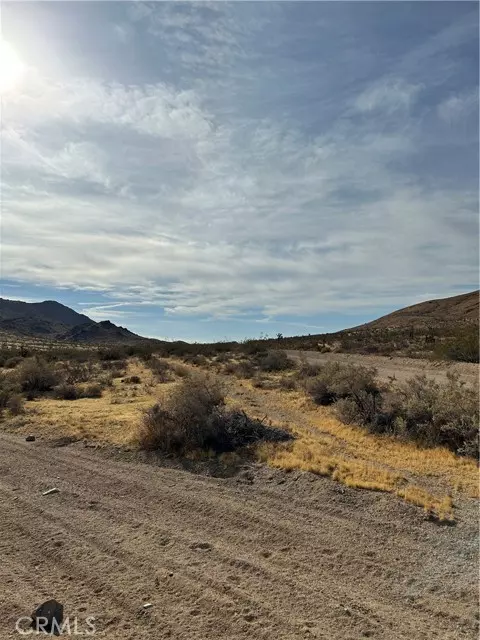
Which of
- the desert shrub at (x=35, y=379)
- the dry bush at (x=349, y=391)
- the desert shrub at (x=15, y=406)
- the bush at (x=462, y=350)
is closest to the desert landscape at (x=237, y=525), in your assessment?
the dry bush at (x=349, y=391)

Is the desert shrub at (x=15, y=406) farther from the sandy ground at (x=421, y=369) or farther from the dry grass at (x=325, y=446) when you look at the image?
the sandy ground at (x=421, y=369)

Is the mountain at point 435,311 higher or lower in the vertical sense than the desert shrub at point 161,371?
higher

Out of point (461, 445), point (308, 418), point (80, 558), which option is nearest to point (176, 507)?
point (80, 558)

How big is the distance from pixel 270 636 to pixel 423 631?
5.03 ft

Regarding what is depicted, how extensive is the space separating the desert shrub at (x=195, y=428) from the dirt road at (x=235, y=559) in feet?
5.79

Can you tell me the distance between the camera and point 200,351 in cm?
4688

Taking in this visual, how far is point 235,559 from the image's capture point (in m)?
6.05

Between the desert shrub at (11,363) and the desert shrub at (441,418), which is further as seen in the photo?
the desert shrub at (11,363)

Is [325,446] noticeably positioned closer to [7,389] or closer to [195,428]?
[195,428]

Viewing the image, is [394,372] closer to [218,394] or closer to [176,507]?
[218,394]

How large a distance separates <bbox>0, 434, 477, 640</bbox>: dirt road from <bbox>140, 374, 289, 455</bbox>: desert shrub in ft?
5.79

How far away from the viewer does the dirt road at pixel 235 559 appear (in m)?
4.83

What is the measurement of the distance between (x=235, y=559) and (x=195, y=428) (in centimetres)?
531

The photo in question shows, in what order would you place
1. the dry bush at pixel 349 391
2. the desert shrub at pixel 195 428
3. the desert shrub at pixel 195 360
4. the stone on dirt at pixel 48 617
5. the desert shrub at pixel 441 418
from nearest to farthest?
the stone on dirt at pixel 48 617, the desert shrub at pixel 195 428, the desert shrub at pixel 441 418, the dry bush at pixel 349 391, the desert shrub at pixel 195 360
